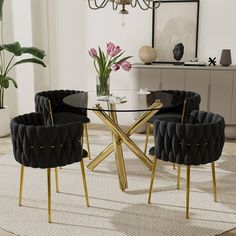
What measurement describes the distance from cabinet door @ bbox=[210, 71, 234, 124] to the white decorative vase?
2.86 ft

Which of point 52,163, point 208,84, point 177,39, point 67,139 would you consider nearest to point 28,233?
point 52,163

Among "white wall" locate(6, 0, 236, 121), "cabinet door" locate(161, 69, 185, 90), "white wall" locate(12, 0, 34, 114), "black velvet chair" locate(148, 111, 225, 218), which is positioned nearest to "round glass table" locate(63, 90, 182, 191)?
"black velvet chair" locate(148, 111, 225, 218)

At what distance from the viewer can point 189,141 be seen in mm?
3135

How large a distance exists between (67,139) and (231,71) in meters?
3.03

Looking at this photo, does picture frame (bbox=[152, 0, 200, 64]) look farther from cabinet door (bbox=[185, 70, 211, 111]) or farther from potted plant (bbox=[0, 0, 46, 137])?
potted plant (bbox=[0, 0, 46, 137])

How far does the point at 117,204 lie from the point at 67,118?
4.31 ft

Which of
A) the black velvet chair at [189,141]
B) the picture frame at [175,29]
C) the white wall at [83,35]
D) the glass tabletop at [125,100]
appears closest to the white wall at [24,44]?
the white wall at [83,35]

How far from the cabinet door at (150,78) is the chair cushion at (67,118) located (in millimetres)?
1456

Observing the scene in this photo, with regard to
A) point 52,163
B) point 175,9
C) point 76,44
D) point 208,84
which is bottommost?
point 52,163

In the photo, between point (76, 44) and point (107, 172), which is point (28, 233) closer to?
point (107, 172)

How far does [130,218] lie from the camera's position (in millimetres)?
3219

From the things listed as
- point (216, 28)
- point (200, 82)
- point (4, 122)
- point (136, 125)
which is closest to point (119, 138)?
point (136, 125)

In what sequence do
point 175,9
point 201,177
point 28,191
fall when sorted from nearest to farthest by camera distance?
point 28,191 → point 201,177 → point 175,9

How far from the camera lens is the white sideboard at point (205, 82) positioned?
5359mm
